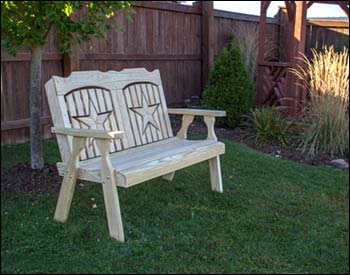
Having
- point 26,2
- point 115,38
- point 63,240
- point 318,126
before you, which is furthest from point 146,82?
point 115,38

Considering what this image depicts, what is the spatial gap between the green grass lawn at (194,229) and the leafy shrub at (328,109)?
0.99m

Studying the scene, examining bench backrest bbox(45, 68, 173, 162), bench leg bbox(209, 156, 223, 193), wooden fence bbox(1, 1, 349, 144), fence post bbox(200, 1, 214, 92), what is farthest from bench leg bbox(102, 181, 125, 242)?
fence post bbox(200, 1, 214, 92)

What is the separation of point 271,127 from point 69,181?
331cm

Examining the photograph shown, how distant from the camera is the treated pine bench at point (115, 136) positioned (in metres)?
2.74

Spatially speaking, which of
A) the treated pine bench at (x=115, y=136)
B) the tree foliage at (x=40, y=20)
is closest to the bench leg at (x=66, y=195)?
the treated pine bench at (x=115, y=136)

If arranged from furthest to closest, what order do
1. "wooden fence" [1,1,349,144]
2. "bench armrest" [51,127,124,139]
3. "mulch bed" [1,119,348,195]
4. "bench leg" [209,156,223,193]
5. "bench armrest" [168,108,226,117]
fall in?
"wooden fence" [1,1,349,144] < "bench leg" [209,156,223,193] < "bench armrest" [168,108,226,117] < "mulch bed" [1,119,348,195] < "bench armrest" [51,127,124,139]

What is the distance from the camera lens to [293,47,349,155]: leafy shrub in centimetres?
507

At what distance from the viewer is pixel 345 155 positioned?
16.6ft

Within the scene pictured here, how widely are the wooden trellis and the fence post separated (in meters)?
1.17

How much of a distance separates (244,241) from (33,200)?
1.58 m

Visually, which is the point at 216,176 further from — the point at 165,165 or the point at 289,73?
the point at 289,73

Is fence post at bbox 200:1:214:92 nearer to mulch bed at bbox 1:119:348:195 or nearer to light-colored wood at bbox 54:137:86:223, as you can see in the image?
mulch bed at bbox 1:119:348:195

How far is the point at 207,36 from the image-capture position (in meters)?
7.97

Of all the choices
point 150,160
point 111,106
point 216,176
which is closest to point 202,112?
point 216,176
